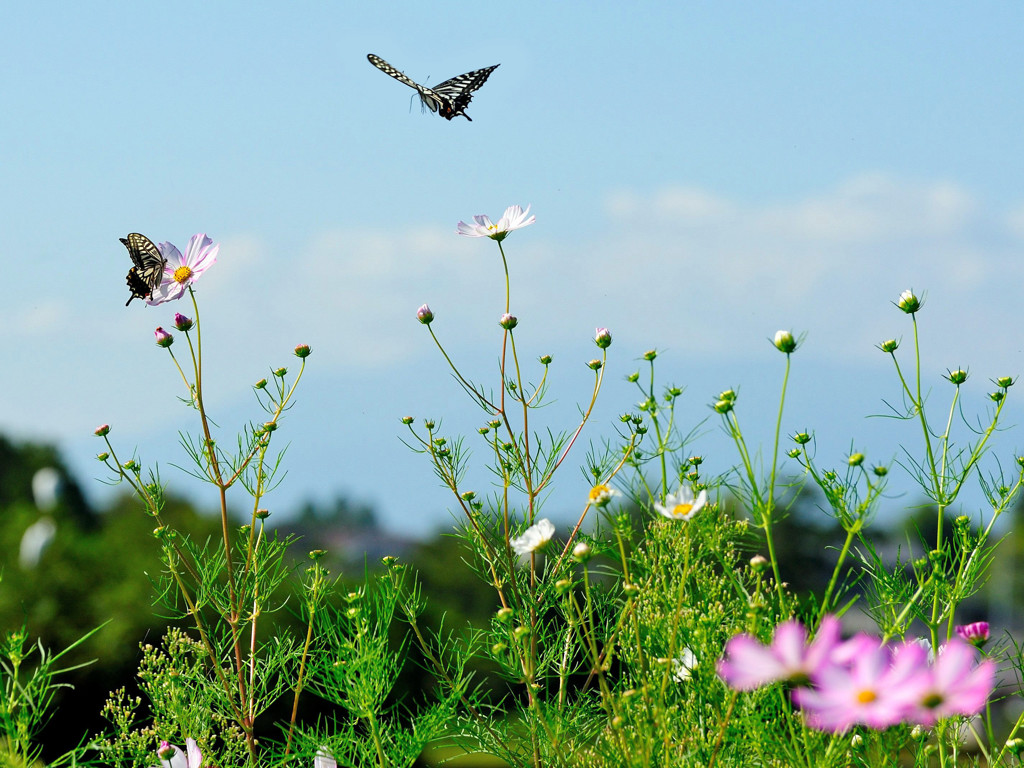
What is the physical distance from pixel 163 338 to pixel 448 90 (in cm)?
131

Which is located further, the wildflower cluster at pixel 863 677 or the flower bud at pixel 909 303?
the flower bud at pixel 909 303

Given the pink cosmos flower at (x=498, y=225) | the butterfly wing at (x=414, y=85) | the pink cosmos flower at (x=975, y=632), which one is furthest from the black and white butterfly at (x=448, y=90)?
the pink cosmos flower at (x=975, y=632)

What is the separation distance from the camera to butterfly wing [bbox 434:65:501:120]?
9.68 ft

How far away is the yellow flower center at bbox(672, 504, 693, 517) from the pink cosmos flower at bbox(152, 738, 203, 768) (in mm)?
Answer: 942

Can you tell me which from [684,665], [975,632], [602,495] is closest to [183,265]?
Result: [602,495]

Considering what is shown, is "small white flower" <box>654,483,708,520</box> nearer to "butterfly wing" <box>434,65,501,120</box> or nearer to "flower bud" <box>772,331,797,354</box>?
"flower bud" <box>772,331,797,354</box>

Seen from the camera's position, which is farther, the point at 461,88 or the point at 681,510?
the point at 461,88

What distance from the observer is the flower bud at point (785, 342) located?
1.51 metres

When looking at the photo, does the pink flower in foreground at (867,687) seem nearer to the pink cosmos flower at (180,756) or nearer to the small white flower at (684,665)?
the small white flower at (684,665)

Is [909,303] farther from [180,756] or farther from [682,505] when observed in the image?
[180,756]

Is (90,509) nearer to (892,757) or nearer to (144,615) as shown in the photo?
(144,615)

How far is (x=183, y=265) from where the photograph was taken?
2154 millimetres

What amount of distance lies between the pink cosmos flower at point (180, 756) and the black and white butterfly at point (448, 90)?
182 cm

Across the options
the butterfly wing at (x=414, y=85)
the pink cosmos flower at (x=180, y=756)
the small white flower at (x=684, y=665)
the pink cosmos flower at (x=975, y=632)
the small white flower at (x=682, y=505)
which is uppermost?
the butterfly wing at (x=414, y=85)
